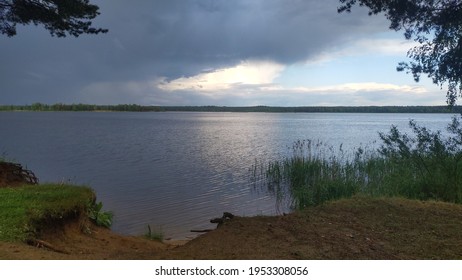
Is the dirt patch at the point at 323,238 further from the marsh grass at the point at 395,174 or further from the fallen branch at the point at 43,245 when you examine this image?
the marsh grass at the point at 395,174

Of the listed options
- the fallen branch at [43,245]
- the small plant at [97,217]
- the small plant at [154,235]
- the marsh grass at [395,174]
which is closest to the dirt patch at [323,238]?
the fallen branch at [43,245]

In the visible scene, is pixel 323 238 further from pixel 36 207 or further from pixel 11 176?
pixel 11 176

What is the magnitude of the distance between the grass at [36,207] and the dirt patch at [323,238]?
37 cm

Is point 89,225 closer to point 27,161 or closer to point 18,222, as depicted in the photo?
point 18,222

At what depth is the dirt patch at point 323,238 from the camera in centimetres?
522

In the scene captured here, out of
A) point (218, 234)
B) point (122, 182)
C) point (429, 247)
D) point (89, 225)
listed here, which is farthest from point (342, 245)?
point (122, 182)

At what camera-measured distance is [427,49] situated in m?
10.4

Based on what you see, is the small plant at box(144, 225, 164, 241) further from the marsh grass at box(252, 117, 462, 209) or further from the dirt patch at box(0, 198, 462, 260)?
the marsh grass at box(252, 117, 462, 209)

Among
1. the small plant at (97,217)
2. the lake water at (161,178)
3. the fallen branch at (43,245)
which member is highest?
the fallen branch at (43,245)

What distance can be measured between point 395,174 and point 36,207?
37.2ft

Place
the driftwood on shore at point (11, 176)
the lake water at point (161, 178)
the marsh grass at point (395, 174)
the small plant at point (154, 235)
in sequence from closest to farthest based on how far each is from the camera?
the small plant at point (154, 235) → the marsh grass at point (395, 174) → the driftwood on shore at point (11, 176) → the lake water at point (161, 178)

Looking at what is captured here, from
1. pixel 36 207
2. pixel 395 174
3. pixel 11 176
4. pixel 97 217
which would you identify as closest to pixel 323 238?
pixel 36 207

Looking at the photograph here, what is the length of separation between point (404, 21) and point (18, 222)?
387 inches

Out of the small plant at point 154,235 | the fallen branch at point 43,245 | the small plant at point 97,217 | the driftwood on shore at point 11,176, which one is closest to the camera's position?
the fallen branch at point 43,245
